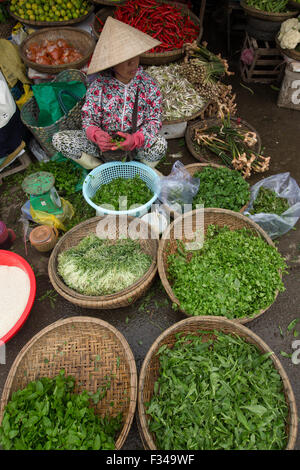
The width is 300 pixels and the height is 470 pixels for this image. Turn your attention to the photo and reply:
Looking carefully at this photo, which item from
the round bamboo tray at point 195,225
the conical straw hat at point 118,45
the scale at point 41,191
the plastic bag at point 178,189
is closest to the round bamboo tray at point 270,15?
the conical straw hat at point 118,45

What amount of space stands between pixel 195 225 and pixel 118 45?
1705mm

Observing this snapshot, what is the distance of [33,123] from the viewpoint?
3.55 m

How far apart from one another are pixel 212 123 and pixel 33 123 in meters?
2.25

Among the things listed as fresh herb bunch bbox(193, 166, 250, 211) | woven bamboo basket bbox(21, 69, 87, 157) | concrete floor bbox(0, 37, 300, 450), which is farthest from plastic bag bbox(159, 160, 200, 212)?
woven bamboo basket bbox(21, 69, 87, 157)

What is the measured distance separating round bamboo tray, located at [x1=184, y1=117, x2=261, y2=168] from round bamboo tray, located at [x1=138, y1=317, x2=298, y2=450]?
2.06 meters

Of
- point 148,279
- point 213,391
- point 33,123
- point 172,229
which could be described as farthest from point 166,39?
point 213,391

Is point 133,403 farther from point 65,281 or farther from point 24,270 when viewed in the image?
point 24,270

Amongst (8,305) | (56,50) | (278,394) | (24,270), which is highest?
(56,50)

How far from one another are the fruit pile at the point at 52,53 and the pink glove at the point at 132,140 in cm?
192

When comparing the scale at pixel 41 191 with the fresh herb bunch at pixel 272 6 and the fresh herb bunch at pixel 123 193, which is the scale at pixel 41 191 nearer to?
the fresh herb bunch at pixel 123 193

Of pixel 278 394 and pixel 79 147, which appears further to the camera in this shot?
pixel 79 147

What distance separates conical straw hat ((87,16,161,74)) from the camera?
2525 millimetres

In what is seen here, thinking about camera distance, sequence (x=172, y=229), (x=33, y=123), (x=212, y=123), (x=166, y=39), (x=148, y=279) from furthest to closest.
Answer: (x=166, y=39)
(x=212, y=123)
(x=33, y=123)
(x=172, y=229)
(x=148, y=279)

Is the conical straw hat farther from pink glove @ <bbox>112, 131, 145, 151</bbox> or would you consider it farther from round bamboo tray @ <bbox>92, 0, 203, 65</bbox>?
round bamboo tray @ <bbox>92, 0, 203, 65</bbox>
